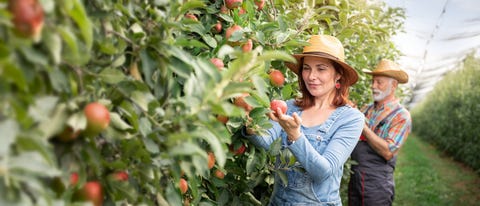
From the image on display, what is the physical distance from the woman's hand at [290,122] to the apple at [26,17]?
1.04 metres

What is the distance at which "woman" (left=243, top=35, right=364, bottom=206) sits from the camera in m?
1.81

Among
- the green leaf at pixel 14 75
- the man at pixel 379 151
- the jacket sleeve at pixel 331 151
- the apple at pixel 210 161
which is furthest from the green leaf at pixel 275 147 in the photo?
the man at pixel 379 151

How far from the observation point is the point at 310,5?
2.17 m

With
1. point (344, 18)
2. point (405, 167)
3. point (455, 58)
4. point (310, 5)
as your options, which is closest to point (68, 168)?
point (310, 5)

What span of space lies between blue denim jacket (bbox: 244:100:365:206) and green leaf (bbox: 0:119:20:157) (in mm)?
1192

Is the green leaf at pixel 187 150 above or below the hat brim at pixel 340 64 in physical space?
above

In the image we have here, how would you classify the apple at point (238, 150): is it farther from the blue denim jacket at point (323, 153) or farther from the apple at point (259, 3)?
the apple at point (259, 3)

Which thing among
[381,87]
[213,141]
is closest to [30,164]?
[213,141]

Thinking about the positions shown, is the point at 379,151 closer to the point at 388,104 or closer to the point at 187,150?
the point at 388,104

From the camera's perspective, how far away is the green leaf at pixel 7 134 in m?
0.66

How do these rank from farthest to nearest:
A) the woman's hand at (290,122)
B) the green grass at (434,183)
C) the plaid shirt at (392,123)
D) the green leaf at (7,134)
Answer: the green grass at (434,183)
the plaid shirt at (392,123)
the woman's hand at (290,122)
the green leaf at (7,134)

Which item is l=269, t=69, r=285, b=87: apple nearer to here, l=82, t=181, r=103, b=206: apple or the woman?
the woman

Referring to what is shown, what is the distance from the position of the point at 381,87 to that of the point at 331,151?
1.93 m

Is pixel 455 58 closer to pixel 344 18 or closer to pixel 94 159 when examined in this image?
pixel 344 18
